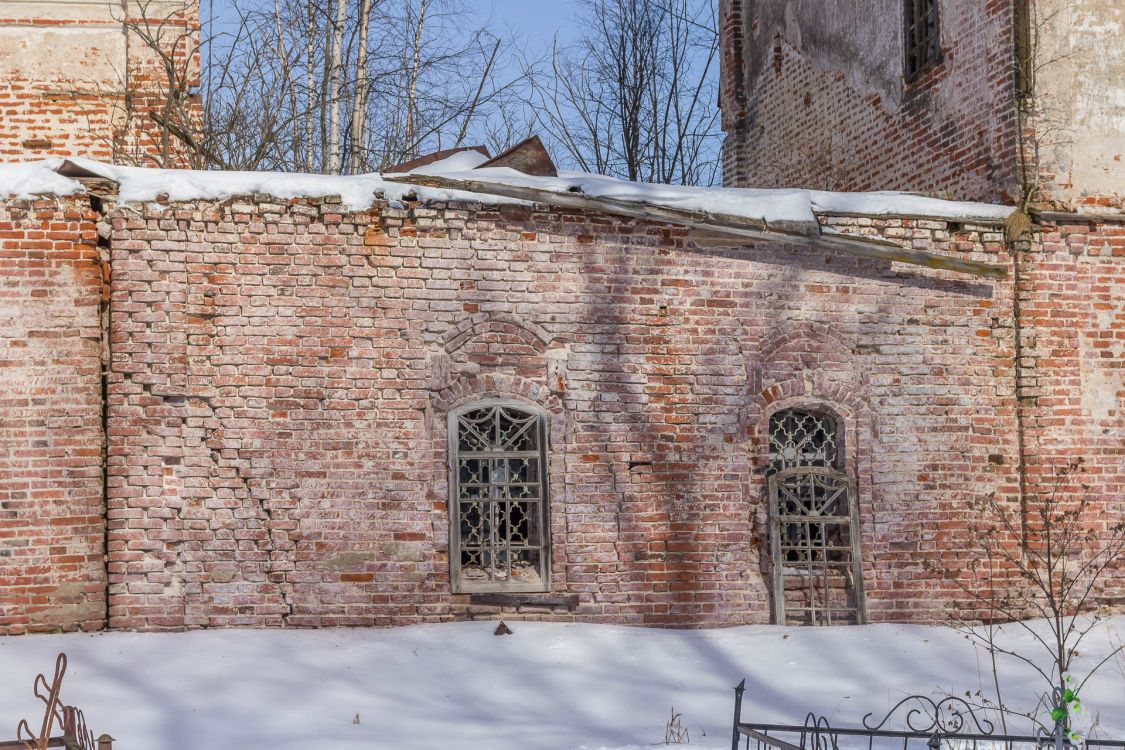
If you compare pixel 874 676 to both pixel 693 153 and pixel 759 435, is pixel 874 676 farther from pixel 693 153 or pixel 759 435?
pixel 693 153

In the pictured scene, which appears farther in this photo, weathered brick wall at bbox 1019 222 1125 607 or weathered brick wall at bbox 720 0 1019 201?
weathered brick wall at bbox 720 0 1019 201

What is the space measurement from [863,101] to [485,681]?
→ 744cm

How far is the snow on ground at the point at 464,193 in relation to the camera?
26.5 feet

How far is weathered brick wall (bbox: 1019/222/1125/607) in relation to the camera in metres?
9.23

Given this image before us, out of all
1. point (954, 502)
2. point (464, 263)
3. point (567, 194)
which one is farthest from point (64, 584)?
point (954, 502)

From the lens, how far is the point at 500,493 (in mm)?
8641

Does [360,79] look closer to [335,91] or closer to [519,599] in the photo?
[335,91]

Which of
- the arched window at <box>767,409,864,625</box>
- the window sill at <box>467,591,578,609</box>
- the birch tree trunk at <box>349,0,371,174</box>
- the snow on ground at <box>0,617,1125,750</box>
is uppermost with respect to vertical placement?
→ the birch tree trunk at <box>349,0,371,174</box>

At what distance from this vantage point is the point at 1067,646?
8414 millimetres

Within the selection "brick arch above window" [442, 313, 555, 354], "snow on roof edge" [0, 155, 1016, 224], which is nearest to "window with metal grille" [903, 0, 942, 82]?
"snow on roof edge" [0, 155, 1016, 224]

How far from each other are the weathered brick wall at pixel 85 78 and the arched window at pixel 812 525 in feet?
23.7

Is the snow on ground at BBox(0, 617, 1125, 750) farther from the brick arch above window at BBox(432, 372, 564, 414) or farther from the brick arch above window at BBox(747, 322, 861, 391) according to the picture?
the brick arch above window at BBox(747, 322, 861, 391)

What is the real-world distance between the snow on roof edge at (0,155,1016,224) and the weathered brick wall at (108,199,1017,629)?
114 millimetres

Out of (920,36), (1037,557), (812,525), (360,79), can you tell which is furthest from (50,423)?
(360,79)
